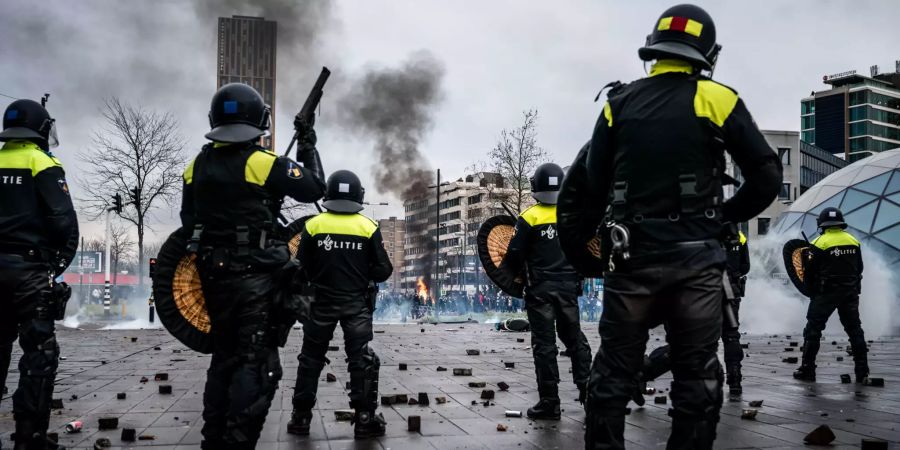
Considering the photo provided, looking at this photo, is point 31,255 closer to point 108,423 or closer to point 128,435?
point 128,435

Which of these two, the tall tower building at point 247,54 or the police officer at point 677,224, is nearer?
the police officer at point 677,224

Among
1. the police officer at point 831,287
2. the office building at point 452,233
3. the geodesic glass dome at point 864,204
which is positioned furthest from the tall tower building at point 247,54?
the police officer at point 831,287

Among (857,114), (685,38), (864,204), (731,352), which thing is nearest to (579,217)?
(685,38)

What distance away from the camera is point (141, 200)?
100 ft

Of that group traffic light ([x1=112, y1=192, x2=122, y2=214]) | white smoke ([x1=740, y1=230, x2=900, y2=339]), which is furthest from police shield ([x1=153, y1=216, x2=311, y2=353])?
traffic light ([x1=112, y1=192, x2=122, y2=214])

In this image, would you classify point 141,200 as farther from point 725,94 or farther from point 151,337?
point 725,94

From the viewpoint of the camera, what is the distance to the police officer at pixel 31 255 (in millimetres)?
5449

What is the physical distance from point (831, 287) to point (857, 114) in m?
118

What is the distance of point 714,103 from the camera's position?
392 cm

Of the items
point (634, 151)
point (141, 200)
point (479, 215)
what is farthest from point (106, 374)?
point (479, 215)

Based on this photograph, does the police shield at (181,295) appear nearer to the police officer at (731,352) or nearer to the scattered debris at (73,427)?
the scattered debris at (73,427)

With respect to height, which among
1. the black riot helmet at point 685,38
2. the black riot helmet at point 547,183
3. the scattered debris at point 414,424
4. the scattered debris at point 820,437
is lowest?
the scattered debris at point 414,424

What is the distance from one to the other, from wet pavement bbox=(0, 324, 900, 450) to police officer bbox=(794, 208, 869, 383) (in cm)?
51

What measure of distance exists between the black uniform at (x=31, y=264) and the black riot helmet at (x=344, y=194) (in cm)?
213
